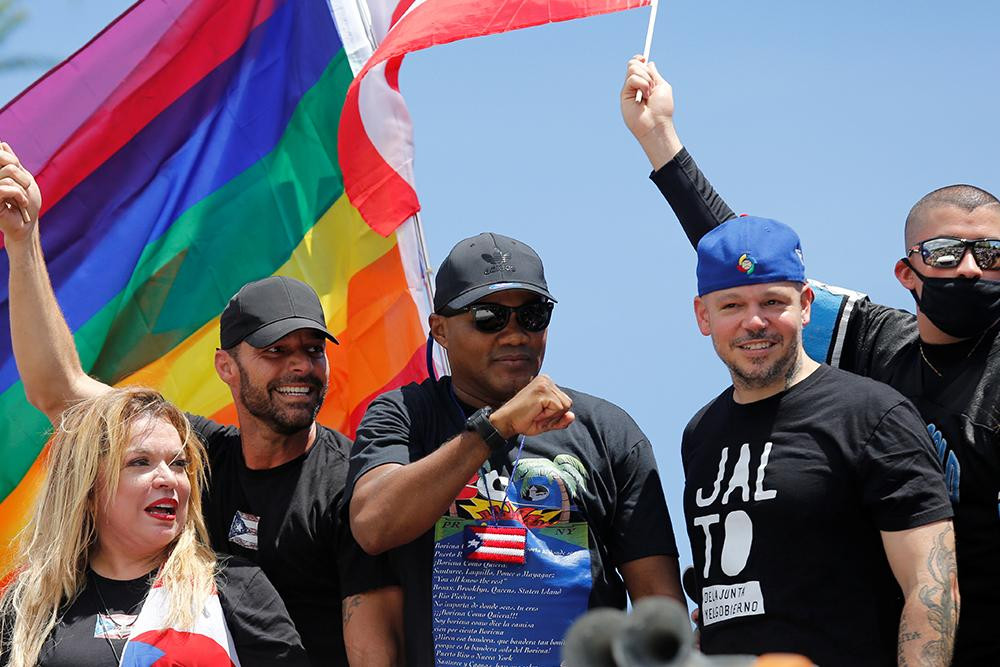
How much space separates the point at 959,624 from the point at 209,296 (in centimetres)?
404

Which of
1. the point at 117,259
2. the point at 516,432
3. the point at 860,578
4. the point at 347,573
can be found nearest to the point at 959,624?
the point at 860,578

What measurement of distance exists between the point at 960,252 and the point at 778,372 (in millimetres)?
889

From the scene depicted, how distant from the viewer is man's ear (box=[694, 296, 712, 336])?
441cm

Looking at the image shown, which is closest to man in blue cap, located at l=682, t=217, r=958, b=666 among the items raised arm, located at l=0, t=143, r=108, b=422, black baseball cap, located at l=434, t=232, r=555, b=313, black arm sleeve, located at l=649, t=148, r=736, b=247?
black baseball cap, located at l=434, t=232, r=555, b=313

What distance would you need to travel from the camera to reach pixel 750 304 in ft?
14.0

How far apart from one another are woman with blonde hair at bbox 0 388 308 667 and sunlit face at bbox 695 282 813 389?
5.47 ft

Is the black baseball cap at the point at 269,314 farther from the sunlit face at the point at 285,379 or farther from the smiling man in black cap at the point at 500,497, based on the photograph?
the smiling man in black cap at the point at 500,497

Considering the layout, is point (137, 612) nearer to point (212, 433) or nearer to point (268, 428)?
point (268, 428)

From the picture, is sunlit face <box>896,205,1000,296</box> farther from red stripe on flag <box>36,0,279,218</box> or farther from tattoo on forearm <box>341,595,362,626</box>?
red stripe on flag <box>36,0,279,218</box>

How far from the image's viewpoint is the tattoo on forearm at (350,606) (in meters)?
4.64

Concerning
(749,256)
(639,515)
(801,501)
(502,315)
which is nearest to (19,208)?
(502,315)

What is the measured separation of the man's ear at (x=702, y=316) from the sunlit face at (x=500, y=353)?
1.84ft

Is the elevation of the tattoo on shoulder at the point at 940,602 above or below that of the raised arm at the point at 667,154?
below

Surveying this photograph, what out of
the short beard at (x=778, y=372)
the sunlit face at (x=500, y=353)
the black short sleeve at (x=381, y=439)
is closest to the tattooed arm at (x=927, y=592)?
the short beard at (x=778, y=372)
